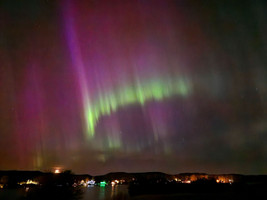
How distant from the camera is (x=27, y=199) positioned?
4725cm

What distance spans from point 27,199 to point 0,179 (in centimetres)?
11844

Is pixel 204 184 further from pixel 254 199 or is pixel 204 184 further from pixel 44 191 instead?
pixel 44 191

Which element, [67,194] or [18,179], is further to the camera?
[18,179]

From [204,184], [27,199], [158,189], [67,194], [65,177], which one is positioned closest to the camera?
[27,199]

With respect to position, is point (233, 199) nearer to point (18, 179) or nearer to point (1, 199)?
point (1, 199)

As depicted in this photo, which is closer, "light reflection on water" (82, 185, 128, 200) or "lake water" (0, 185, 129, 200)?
"lake water" (0, 185, 129, 200)

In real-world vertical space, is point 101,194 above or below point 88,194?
below

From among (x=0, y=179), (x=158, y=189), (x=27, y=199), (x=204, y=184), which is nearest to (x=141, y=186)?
(x=158, y=189)

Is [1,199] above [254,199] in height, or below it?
above

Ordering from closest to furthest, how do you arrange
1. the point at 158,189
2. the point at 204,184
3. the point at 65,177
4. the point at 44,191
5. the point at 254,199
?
the point at 44,191 < the point at 254,199 < the point at 65,177 < the point at 158,189 < the point at 204,184

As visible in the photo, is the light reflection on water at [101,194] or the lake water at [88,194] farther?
the light reflection on water at [101,194]

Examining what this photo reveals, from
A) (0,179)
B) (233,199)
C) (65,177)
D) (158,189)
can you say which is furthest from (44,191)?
(0,179)

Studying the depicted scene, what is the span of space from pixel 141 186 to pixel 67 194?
175ft

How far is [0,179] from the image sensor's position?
147750 mm
